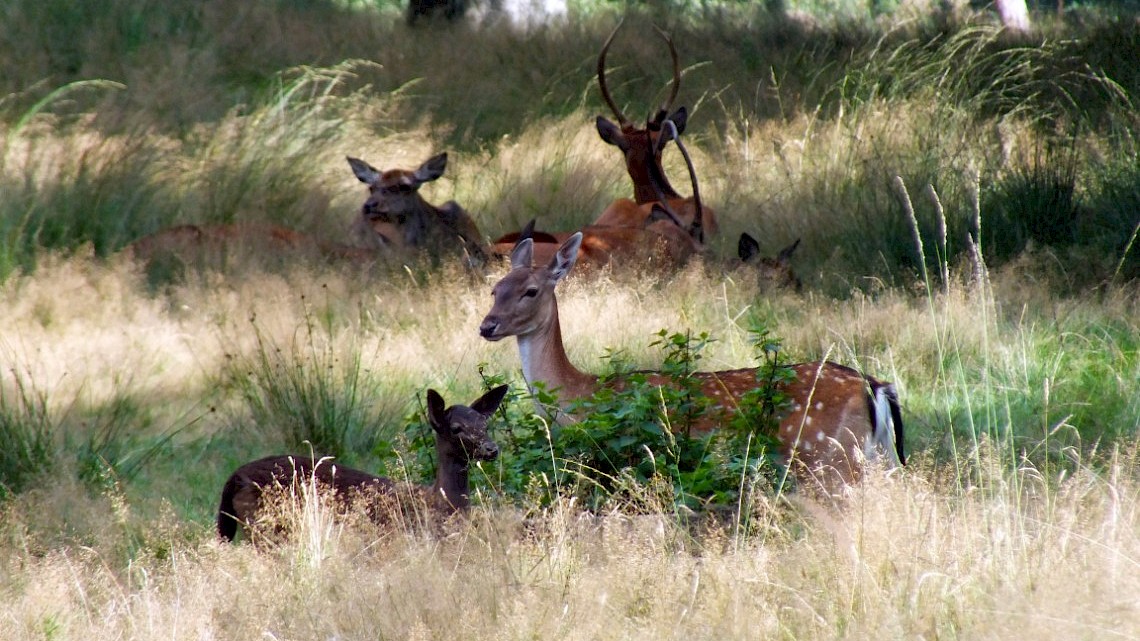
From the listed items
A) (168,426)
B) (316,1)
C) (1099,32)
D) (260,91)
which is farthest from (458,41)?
(168,426)

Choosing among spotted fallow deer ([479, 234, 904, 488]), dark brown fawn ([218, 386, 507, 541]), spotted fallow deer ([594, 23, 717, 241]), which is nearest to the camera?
dark brown fawn ([218, 386, 507, 541])

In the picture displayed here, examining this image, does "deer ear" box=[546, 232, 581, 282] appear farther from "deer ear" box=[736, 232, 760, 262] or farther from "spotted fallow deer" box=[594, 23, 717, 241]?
"spotted fallow deer" box=[594, 23, 717, 241]

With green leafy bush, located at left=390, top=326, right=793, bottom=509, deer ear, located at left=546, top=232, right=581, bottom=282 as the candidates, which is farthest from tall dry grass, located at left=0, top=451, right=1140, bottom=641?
deer ear, located at left=546, top=232, right=581, bottom=282

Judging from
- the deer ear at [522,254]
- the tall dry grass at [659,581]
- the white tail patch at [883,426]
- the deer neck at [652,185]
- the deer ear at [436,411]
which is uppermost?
the deer ear at [522,254]

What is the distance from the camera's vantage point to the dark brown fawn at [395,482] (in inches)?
179

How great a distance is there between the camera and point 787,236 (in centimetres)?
996

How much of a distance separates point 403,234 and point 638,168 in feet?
7.64

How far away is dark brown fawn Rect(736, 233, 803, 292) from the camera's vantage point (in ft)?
27.4

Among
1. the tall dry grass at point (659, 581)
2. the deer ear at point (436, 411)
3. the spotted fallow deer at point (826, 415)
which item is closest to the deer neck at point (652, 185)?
the spotted fallow deer at point (826, 415)

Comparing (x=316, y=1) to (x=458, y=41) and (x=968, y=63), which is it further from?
(x=968, y=63)

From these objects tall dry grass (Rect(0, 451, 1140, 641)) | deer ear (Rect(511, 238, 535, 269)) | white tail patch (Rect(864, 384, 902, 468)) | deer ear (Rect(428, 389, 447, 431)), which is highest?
deer ear (Rect(511, 238, 535, 269))

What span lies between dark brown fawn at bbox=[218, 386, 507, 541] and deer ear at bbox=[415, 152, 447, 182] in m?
5.22

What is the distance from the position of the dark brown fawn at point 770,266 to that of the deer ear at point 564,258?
2221mm

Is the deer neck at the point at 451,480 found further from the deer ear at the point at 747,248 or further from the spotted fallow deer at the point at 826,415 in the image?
the deer ear at the point at 747,248
